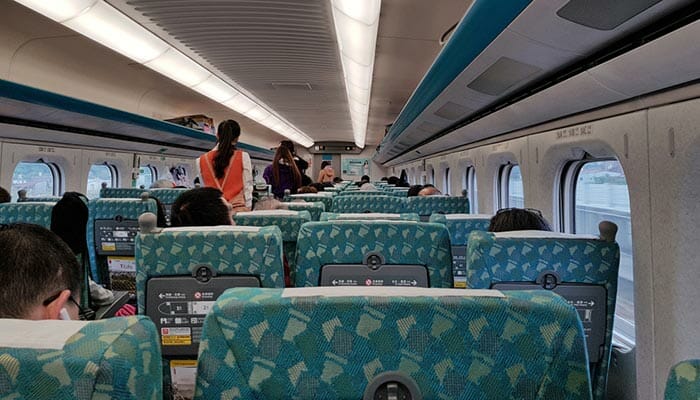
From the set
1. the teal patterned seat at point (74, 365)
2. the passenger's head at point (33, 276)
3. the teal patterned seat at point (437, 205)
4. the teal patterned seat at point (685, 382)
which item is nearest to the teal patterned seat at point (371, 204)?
the teal patterned seat at point (437, 205)

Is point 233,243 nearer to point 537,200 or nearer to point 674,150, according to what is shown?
point 674,150

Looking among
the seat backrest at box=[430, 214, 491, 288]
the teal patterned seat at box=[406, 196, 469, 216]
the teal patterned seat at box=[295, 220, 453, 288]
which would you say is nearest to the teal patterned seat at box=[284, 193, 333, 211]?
the teal patterned seat at box=[406, 196, 469, 216]

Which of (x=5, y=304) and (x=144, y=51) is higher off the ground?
(x=144, y=51)

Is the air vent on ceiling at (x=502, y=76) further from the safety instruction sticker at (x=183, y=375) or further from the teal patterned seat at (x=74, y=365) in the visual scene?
the teal patterned seat at (x=74, y=365)

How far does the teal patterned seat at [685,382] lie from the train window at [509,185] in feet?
20.6

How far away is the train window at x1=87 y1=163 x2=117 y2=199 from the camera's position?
882 cm

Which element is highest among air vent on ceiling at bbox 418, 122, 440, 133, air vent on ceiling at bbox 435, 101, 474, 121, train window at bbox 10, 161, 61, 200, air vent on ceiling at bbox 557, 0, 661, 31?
air vent on ceiling at bbox 418, 122, 440, 133

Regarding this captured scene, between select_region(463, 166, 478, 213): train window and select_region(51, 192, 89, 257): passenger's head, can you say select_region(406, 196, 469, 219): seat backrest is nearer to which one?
select_region(51, 192, 89, 257): passenger's head

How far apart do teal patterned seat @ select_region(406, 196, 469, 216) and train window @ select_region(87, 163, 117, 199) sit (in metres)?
6.17

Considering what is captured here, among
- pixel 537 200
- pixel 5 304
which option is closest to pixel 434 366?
pixel 5 304

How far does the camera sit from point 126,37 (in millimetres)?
4332

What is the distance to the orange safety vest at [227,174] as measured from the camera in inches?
157

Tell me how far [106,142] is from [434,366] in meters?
8.10

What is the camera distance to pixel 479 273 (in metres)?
2.06
